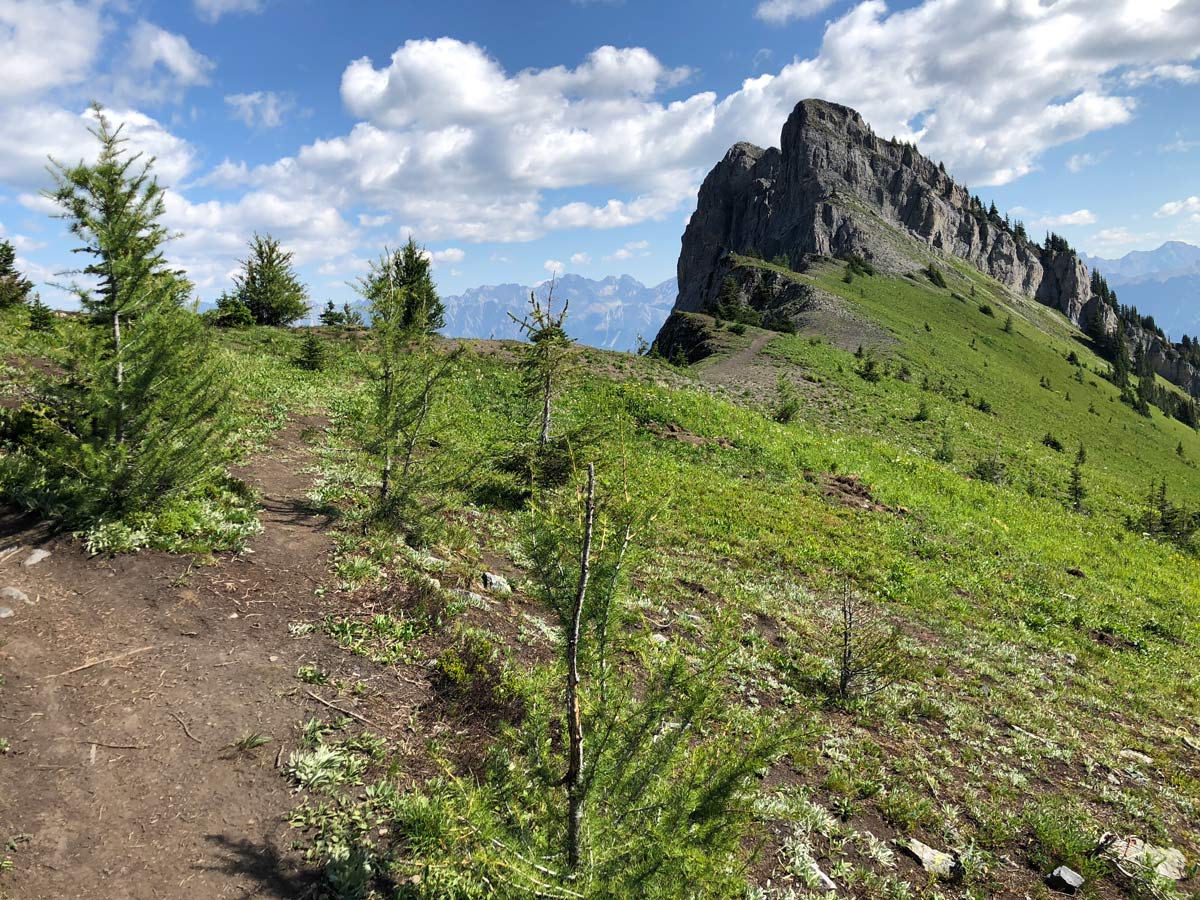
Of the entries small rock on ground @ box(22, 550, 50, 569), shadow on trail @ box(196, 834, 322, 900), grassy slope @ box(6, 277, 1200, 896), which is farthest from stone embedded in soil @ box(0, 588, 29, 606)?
shadow on trail @ box(196, 834, 322, 900)

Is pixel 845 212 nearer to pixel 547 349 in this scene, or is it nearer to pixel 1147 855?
pixel 547 349

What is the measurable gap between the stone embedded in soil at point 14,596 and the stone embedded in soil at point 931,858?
39.2 feet

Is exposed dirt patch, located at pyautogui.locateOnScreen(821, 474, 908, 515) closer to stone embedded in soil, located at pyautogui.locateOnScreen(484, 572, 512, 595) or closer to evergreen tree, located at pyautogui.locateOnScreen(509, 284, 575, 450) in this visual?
evergreen tree, located at pyautogui.locateOnScreen(509, 284, 575, 450)

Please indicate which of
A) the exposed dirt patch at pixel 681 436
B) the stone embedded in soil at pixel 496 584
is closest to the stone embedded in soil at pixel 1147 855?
the stone embedded in soil at pixel 496 584

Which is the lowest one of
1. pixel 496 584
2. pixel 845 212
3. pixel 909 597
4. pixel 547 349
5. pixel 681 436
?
pixel 909 597

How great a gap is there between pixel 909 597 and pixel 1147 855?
8.99 meters

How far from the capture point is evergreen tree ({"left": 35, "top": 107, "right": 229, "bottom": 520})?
9.47 m

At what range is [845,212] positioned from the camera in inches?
5349

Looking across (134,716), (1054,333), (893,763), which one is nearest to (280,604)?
(134,716)

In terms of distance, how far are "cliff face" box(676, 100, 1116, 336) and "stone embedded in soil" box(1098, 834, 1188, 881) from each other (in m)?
124

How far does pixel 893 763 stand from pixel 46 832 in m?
10.2

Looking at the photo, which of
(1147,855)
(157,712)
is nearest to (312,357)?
(157,712)

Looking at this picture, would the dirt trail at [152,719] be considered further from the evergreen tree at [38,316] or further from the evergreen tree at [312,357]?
the evergreen tree at [312,357]

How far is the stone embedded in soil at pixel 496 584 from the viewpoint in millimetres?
11562
